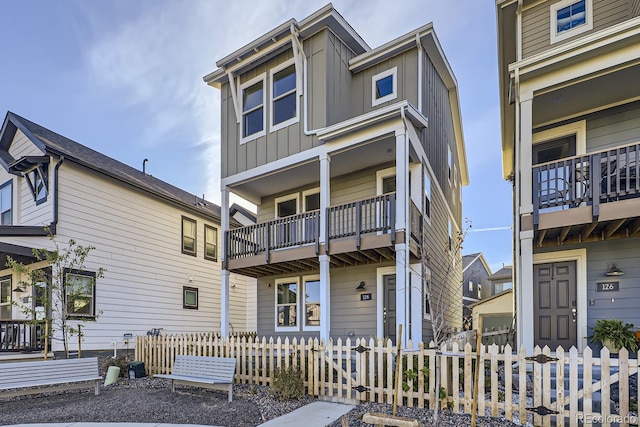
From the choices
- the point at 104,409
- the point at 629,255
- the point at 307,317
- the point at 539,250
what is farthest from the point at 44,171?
the point at 629,255

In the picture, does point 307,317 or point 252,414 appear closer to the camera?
point 252,414

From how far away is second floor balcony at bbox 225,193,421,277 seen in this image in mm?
9289

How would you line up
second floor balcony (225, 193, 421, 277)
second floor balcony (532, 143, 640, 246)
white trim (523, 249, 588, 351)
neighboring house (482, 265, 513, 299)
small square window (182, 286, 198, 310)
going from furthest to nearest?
neighboring house (482, 265, 513, 299) < small square window (182, 286, 198, 310) < second floor balcony (225, 193, 421, 277) < white trim (523, 249, 588, 351) < second floor balcony (532, 143, 640, 246)

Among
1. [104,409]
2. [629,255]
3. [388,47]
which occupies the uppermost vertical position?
[388,47]

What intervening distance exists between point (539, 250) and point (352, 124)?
523 centimetres

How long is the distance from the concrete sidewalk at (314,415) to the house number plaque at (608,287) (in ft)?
19.0

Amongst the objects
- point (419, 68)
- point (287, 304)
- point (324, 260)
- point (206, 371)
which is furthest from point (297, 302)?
point (419, 68)

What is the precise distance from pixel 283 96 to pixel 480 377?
8.52m


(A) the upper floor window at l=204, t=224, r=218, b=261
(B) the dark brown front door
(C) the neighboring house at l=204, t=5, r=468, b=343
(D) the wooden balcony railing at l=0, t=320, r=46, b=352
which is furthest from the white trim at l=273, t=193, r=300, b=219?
(D) the wooden balcony railing at l=0, t=320, r=46, b=352

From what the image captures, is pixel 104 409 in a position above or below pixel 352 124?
below

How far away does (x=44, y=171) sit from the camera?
11.2 meters

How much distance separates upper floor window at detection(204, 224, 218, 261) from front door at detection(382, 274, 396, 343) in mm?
8643

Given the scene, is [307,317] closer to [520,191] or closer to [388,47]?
[520,191]

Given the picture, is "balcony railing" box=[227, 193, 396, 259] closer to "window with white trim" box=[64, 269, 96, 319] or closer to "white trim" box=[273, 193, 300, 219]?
"white trim" box=[273, 193, 300, 219]
